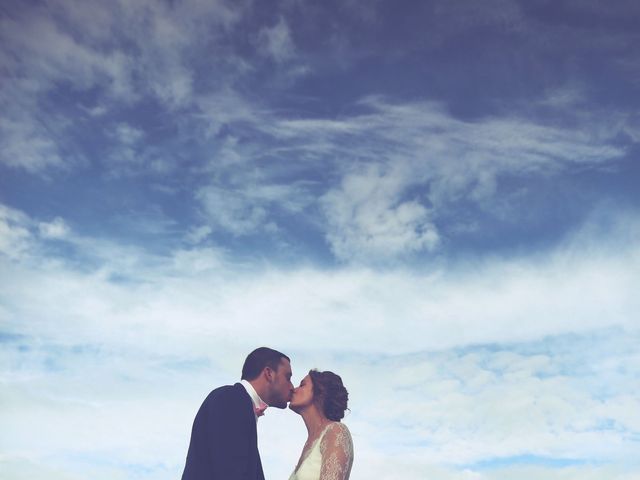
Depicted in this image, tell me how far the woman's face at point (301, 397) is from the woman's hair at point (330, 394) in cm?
9

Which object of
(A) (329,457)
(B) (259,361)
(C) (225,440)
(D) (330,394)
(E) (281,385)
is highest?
(D) (330,394)

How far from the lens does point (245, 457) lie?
28.9 ft

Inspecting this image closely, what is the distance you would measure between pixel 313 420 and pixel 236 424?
2.68 metres

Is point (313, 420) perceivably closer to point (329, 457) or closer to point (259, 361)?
point (329, 457)

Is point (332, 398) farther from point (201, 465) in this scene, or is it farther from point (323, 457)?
point (201, 465)

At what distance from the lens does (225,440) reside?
8.84 metres

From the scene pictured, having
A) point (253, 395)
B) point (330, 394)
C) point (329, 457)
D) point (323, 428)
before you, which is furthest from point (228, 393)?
point (330, 394)

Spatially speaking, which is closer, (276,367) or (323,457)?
(276,367)

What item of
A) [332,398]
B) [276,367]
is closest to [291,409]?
[332,398]

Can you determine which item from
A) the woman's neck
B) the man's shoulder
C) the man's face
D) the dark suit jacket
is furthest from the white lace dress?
the man's shoulder

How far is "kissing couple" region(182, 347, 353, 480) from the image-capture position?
29.0ft

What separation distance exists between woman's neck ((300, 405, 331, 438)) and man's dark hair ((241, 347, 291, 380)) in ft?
6.69

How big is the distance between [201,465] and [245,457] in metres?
0.72

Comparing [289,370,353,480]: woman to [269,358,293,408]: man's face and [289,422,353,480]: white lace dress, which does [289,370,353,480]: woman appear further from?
[269,358,293,408]: man's face
